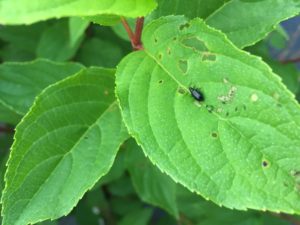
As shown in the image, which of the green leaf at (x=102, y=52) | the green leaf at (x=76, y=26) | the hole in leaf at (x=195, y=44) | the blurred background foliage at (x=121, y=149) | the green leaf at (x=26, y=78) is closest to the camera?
the hole in leaf at (x=195, y=44)

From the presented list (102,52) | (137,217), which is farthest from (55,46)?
(137,217)

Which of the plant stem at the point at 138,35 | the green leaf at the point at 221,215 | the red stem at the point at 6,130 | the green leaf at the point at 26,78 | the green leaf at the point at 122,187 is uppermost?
the plant stem at the point at 138,35

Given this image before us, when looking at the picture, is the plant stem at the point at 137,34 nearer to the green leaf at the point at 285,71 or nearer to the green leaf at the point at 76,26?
the green leaf at the point at 76,26

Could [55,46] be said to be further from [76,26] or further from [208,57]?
[208,57]

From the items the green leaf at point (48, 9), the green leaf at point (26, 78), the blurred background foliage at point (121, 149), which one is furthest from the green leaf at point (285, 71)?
the green leaf at point (48, 9)

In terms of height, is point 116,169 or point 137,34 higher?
point 137,34

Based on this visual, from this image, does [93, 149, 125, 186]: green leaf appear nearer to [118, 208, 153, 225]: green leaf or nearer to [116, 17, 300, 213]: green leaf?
[118, 208, 153, 225]: green leaf

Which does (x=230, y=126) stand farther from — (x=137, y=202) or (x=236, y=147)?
(x=137, y=202)
